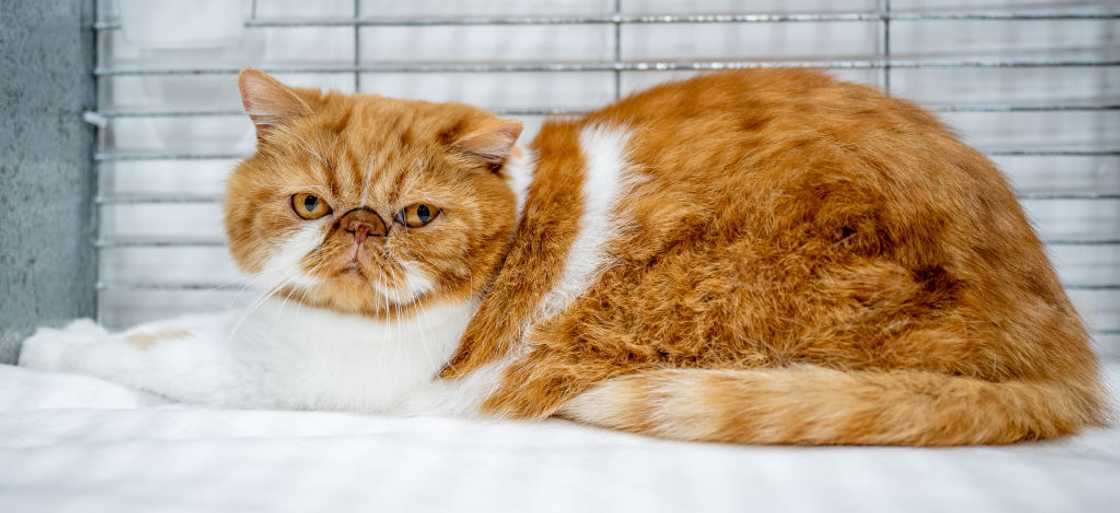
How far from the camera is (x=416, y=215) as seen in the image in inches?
47.1

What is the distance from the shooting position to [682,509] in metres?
0.75

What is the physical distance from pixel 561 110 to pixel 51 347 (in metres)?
1.26

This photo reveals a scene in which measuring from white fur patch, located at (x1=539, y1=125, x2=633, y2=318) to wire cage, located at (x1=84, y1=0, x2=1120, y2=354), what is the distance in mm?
554

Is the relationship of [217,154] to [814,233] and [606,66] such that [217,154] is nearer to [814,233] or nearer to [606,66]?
[606,66]

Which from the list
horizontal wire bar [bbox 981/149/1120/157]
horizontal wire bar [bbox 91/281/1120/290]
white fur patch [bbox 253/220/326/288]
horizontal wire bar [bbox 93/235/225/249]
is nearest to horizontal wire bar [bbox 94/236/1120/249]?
horizontal wire bar [bbox 93/235/225/249]

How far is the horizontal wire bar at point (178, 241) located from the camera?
1735 millimetres

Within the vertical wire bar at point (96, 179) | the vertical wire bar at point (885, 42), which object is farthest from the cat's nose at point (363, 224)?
the vertical wire bar at point (885, 42)

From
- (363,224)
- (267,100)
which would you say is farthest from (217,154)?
(363,224)

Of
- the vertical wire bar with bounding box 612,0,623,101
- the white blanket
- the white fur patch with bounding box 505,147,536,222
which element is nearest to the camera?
the white blanket

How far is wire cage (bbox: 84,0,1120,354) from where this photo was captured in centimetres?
180

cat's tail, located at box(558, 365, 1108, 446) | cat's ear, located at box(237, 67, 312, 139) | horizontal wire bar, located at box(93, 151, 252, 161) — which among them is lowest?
cat's tail, located at box(558, 365, 1108, 446)

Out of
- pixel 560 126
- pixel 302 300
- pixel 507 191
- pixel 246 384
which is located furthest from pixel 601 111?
pixel 246 384

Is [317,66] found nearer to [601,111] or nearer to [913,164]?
[601,111]

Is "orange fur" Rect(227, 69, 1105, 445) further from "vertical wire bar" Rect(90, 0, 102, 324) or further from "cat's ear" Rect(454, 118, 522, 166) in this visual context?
"vertical wire bar" Rect(90, 0, 102, 324)
